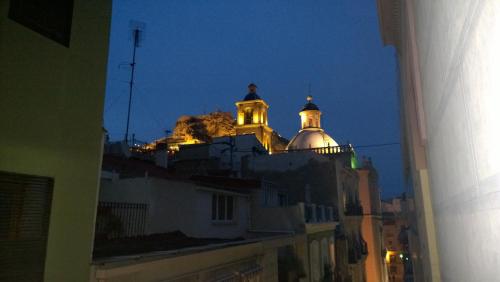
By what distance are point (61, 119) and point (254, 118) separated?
164 feet

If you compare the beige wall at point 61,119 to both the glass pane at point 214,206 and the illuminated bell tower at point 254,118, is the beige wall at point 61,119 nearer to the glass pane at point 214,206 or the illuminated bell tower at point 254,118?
the glass pane at point 214,206

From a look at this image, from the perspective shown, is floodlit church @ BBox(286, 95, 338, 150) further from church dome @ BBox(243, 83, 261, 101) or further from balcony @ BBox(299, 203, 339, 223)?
balcony @ BBox(299, 203, 339, 223)

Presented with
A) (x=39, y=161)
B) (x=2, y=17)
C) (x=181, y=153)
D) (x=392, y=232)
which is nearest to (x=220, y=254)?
(x=39, y=161)

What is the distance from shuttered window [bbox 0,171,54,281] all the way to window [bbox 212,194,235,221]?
27.5 feet

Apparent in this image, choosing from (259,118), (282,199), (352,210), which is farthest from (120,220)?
(259,118)

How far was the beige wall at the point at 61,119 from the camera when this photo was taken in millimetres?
5172

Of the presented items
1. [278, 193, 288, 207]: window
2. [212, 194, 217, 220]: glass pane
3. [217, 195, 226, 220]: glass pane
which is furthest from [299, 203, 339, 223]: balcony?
[212, 194, 217, 220]: glass pane

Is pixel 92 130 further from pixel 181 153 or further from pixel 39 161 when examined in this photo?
pixel 181 153

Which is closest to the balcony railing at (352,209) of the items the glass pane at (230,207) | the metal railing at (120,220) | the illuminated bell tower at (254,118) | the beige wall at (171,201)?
the glass pane at (230,207)

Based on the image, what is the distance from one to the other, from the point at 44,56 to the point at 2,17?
792 millimetres

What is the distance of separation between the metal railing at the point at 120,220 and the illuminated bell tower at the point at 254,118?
44.1 m

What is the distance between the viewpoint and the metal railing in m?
8.78

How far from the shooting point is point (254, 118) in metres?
55.7

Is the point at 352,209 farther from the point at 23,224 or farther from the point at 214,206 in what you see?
the point at 23,224
